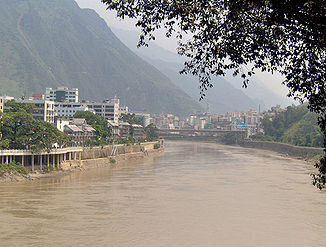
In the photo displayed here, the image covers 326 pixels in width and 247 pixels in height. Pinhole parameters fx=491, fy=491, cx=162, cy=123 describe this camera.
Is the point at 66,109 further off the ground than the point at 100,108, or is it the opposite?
the point at 100,108

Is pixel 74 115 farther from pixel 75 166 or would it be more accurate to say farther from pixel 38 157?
pixel 38 157

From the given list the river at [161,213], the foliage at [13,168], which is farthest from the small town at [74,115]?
the river at [161,213]

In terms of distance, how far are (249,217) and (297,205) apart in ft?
21.2

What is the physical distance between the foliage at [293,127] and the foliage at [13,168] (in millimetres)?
68883

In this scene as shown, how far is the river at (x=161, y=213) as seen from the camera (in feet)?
77.5

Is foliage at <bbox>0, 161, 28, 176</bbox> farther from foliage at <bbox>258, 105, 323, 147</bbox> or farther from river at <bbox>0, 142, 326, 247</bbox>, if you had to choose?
foliage at <bbox>258, 105, 323, 147</bbox>

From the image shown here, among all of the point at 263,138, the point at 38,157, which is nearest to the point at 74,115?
the point at 38,157

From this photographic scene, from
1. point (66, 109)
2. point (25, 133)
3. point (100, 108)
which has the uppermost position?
point (100, 108)

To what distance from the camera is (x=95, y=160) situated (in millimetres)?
65750

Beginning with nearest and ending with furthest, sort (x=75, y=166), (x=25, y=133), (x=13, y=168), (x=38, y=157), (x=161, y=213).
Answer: (x=161, y=213) → (x=13, y=168) → (x=25, y=133) → (x=38, y=157) → (x=75, y=166)

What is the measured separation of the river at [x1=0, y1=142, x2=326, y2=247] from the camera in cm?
2362

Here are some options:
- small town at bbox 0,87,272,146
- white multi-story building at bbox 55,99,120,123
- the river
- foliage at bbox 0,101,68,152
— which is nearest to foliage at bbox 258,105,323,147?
small town at bbox 0,87,272,146

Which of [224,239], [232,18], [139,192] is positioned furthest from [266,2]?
[139,192]

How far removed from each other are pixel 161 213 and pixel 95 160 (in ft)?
121
